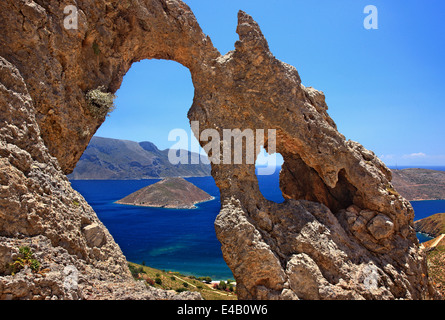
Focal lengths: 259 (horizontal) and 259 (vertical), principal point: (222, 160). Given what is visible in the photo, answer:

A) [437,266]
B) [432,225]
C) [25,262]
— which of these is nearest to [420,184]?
[432,225]

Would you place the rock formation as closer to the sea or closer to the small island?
the sea

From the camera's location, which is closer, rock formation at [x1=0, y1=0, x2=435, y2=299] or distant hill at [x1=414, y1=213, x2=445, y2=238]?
rock formation at [x1=0, y1=0, x2=435, y2=299]

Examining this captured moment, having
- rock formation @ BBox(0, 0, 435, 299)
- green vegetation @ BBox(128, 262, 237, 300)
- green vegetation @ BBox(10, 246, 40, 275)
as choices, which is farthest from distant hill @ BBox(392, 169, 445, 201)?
green vegetation @ BBox(10, 246, 40, 275)

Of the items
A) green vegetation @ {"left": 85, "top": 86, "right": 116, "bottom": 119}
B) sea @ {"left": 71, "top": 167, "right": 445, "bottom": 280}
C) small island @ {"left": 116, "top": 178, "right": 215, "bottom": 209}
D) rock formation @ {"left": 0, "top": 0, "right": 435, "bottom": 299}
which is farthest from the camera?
small island @ {"left": 116, "top": 178, "right": 215, "bottom": 209}

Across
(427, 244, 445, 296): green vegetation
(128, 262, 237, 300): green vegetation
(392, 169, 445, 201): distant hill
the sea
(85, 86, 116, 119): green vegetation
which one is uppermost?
(85, 86, 116, 119): green vegetation

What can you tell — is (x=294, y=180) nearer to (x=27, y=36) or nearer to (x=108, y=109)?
(x=108, y=109)

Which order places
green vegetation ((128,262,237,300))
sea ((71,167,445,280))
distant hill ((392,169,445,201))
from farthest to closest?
distant hill ((392,169,445,201)) < sea ((71,167,445,280)) < green vegetation ((128,262,237,300))
